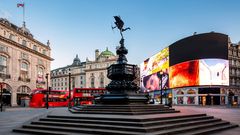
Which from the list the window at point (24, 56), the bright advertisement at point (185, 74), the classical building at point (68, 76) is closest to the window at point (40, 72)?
the window at point (24, 56)

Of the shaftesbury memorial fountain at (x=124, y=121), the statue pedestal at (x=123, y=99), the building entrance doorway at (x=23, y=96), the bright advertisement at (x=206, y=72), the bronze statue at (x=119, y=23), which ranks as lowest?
the building entrance doorway at (x=23, y=96)

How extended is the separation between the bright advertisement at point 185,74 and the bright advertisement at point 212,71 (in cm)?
135

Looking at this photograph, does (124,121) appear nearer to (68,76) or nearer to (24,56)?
(24,56)

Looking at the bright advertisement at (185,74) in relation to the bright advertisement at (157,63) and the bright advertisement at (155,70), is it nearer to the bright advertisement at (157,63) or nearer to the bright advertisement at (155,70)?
the bright advertisement at (155,70)

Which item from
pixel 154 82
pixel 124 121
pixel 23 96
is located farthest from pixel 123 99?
pixel 154 82

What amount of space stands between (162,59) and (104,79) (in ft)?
117

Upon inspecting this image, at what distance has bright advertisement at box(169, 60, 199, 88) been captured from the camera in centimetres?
6363

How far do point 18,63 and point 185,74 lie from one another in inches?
1792

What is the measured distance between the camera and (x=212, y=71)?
6197cm

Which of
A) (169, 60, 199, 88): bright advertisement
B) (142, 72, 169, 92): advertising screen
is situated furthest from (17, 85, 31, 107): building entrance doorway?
(142, 72, 169, 92): advertising screen

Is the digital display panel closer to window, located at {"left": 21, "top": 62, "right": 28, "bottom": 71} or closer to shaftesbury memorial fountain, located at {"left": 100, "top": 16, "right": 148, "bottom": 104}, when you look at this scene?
window, located at {"left": 21, "top": 62, "right": 28, "bottom": 71}

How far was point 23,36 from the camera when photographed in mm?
57031

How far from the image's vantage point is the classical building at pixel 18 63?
A: 50.5 metres

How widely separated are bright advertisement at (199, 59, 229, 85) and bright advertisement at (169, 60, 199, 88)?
53.1 inches
